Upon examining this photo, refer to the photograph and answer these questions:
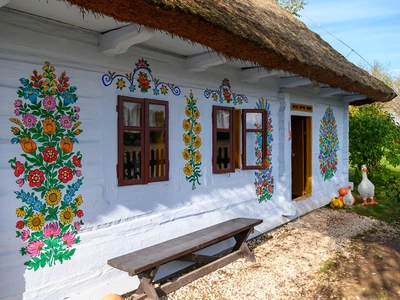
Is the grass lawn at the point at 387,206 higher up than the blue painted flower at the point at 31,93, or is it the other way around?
the blue painted flower at the point at 31,93

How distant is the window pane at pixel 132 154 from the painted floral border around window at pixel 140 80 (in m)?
0.44

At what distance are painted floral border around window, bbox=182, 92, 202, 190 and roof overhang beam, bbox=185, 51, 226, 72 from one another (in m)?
0.30

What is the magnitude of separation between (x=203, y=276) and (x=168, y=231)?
0.59m

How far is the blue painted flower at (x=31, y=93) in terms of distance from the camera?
2800 millimetres

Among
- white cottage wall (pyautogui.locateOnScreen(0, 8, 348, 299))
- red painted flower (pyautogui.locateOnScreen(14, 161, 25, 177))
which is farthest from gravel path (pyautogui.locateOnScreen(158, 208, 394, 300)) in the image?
red painted flower (pyautogui.locateOnScreen(14, 161, 25, 177))

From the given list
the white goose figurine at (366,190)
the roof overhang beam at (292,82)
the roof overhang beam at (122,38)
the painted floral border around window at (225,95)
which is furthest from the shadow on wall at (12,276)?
the white goose figurine at (366,190)

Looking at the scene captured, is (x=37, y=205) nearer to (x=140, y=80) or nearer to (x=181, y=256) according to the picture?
(x=181, y=256)

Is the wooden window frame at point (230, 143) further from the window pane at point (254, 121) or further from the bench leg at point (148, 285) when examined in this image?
the bench leg at point (148, 285)

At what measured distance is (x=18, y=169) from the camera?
108 inches

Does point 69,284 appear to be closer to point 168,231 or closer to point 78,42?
point 168,231

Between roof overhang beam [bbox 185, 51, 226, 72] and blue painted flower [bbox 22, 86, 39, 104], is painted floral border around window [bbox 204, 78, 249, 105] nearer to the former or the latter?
roof overhang beam [bbox 185, 51, 226, 72]

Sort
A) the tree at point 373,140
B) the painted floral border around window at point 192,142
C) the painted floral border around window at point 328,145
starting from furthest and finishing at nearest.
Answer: the tree at point 373,140 < the painted floral border around window at point 328,145 < the painted floral border around window at point 192,142

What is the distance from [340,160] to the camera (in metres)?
8.16

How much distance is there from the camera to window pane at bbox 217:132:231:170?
4.67 metres
